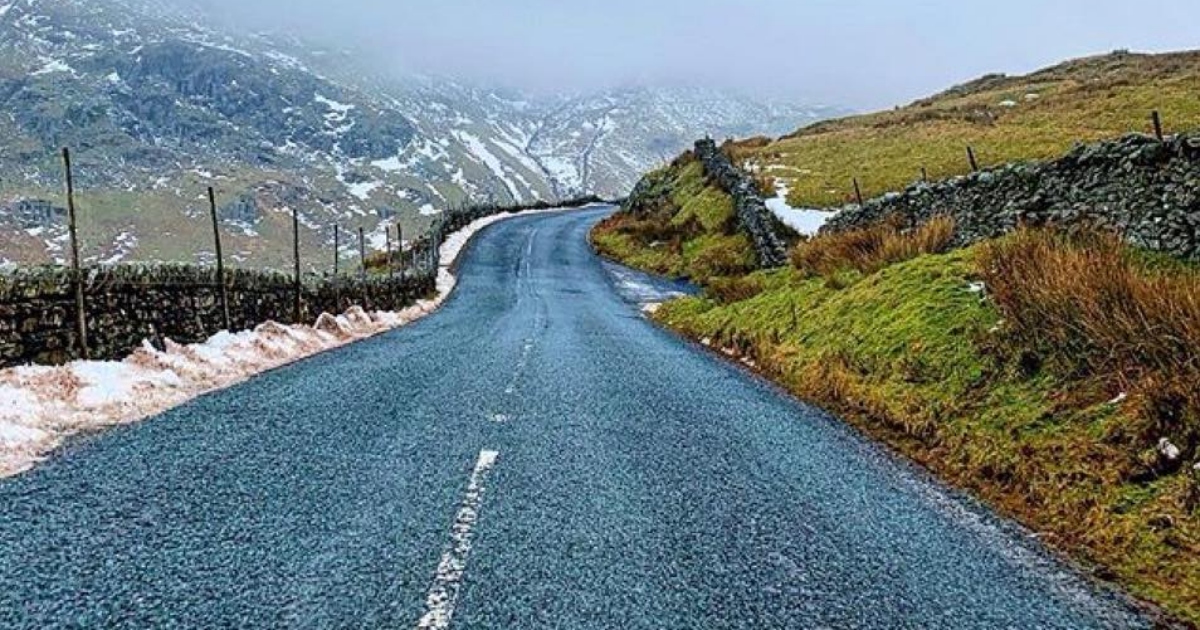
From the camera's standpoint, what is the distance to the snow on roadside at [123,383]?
8.02 meters

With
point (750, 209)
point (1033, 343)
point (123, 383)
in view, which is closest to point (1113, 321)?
point (1033, 343)

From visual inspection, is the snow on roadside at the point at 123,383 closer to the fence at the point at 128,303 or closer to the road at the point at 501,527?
the fence at the point at 128,303

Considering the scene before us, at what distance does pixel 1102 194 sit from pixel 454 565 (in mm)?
11220

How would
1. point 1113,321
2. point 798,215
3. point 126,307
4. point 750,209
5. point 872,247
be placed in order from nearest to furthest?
point 1113,321
point 126,307
point 872,247
point 798,215
point 750,209

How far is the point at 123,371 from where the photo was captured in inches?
432

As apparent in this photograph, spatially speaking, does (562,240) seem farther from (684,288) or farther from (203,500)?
(203,500)

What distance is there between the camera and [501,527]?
5926mm

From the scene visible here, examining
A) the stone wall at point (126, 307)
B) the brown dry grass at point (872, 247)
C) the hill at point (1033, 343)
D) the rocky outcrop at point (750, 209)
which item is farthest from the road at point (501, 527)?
the rocky outcrop at point (750, 209)

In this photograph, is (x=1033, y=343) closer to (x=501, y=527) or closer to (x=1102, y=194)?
(x=1102, y=194)

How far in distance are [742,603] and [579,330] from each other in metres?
15.1

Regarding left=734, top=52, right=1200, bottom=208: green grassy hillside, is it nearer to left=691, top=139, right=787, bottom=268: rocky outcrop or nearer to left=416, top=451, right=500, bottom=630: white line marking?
left=691, top=139, right=787, bottom=268: rocky outcrop

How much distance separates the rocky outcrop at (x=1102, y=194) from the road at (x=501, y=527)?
16.0 ft

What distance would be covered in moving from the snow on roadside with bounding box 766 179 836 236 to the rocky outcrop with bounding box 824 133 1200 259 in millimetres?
12842

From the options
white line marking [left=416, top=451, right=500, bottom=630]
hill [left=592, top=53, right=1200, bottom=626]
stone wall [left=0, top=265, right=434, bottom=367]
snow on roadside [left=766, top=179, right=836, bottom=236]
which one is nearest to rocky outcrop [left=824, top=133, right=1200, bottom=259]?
hill [left=592, top=53, right=1200, bottom=626]
